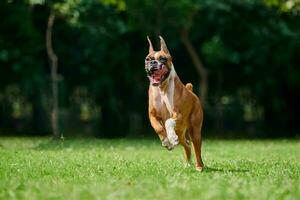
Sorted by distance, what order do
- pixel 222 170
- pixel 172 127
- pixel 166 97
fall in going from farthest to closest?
1. pixel 222 170
2. pixel 166 97
3. pixel 172 127

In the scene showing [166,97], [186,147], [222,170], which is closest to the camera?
[166,97]

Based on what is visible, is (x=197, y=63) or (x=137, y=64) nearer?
(x=197, y=63)

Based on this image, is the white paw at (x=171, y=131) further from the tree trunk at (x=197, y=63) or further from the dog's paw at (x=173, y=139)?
the tree trunk at (x=197, y=63)

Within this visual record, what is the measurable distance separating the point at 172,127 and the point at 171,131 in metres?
0.14

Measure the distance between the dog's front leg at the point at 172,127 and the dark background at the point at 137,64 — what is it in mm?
20006

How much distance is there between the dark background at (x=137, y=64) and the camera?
3419 cm

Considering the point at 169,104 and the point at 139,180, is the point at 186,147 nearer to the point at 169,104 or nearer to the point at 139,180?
the point at 169,104

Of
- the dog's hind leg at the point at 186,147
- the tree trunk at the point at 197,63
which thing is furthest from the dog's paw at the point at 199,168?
the tree trunk at the point at 197,63

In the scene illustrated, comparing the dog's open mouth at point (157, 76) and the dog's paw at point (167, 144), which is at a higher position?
the dog's open mouth at point (157, 76)

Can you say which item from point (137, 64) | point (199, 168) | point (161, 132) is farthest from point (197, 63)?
point (161, 132)

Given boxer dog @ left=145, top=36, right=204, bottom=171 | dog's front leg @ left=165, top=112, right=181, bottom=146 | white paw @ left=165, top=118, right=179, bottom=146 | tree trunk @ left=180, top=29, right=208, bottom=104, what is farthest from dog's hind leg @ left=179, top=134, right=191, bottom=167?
tree trunk @ left=180, top=29, right=208, bottom=104

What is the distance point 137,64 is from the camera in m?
36.8

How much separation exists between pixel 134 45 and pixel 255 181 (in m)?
26.3

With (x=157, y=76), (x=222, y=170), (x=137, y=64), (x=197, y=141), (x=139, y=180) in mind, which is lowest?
(x=222, y=170)
